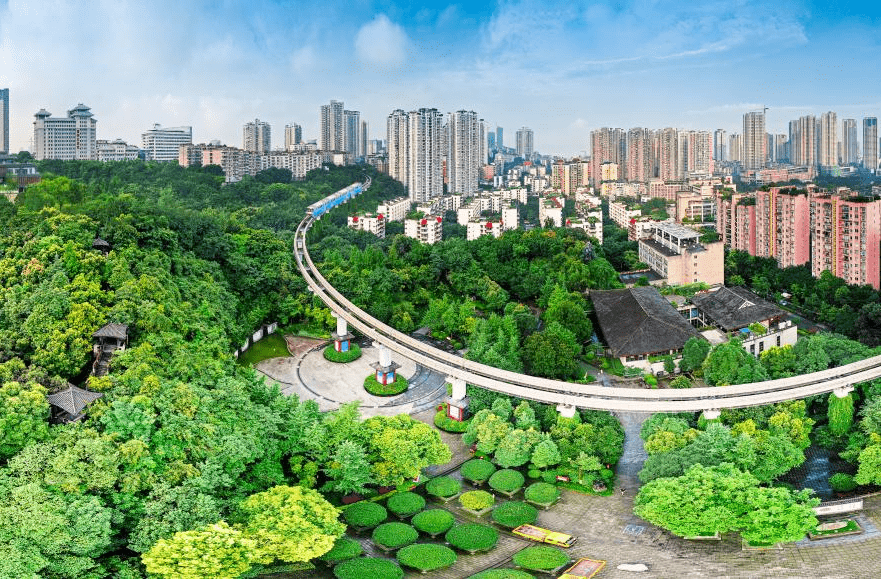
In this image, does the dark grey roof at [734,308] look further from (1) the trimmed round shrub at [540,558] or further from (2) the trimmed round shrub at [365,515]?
(2) the trimmed round shrub at [365,515]

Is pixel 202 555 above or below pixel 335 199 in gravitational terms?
below

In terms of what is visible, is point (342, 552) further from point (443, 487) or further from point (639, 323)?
point (639, 323)

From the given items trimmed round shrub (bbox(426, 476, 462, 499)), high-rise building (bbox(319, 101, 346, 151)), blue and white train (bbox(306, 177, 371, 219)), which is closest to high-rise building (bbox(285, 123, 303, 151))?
high-rise building (bbox(319, 101, 346, 151))

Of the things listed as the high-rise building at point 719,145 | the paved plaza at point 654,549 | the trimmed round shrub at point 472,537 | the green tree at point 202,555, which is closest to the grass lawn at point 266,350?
the paved plaza at point 654,549

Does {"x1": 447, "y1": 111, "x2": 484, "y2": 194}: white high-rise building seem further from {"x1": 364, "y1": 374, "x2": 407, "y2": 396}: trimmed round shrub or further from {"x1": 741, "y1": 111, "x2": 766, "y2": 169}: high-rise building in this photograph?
{"x1": 364, "y1": 374, "x2": 407, "y2": 396}: trimmed round shrub


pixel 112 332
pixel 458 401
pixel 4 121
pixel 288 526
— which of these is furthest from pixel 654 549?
pixel 4 121

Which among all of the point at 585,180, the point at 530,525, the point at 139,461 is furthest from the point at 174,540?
the point at 585,180
